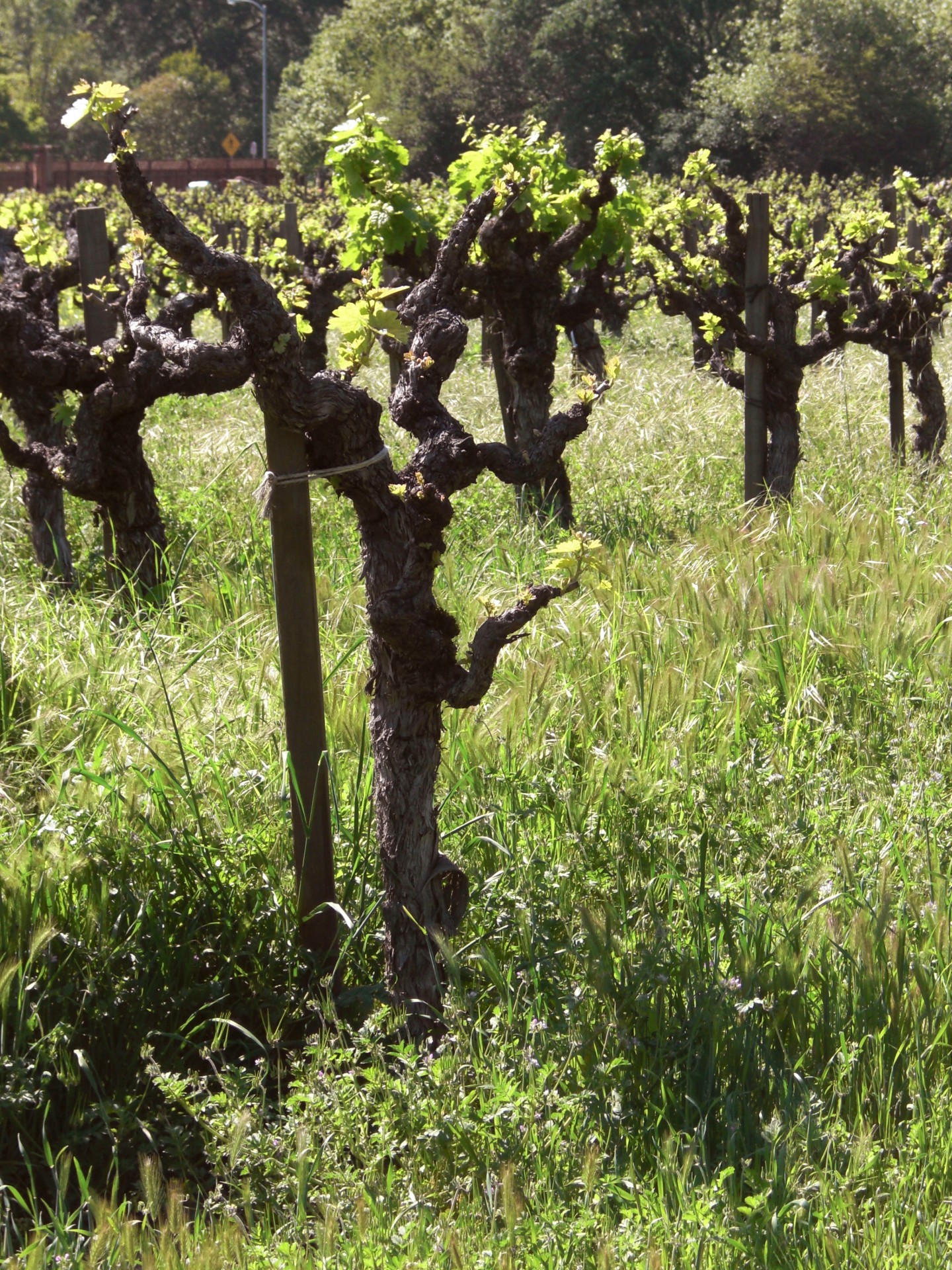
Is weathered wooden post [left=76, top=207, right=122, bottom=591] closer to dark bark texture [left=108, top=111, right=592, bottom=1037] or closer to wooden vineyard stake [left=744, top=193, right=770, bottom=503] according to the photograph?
wooden vineyard stake [left=744, top=193, right=770, bottom=503]

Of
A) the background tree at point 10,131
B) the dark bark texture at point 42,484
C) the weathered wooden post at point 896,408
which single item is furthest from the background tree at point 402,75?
the dark bark texture at point 42,484

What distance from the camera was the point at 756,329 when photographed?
688 cm

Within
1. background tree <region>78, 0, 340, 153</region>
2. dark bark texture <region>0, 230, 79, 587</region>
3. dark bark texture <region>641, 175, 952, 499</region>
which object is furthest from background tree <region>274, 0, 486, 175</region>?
dark bark texture <region>0, 230, 79, 587</region>

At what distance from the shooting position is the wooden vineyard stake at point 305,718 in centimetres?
290

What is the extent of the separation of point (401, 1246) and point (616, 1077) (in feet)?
2.03

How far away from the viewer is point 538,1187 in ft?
7.17

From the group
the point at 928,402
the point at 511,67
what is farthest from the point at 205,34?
the point at 928,402

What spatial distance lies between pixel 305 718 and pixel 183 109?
198ft

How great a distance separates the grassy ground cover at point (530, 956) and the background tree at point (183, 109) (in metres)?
57.1

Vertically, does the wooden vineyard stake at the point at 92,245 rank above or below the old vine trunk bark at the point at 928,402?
above

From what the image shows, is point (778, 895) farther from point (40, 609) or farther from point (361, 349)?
point (40, 609)

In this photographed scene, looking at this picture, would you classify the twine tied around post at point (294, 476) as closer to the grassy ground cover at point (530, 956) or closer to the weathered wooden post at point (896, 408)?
the grassy ground cover at point (530, 956)

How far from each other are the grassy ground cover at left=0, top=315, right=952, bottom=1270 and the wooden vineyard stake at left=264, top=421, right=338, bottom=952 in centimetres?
13

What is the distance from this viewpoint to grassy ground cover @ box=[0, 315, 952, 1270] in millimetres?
2162
